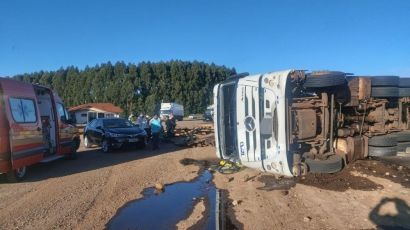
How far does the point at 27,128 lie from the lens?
1087 centimetres

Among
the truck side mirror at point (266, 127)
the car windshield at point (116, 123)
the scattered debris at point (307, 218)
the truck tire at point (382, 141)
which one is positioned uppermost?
the truck side mirror at point (266, 127)

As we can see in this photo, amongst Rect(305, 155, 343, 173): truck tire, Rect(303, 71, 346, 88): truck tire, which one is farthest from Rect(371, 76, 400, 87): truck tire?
Rect(305, 155, 343, 173): truck tire

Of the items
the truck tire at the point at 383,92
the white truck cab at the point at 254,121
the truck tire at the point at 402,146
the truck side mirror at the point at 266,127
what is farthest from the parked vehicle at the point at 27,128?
the truck tire at the point at 402,146

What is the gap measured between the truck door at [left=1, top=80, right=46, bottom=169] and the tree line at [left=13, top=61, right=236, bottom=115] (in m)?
75.7

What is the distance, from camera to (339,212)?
21.9ft

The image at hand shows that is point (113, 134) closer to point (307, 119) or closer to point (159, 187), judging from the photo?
point (159, 187)

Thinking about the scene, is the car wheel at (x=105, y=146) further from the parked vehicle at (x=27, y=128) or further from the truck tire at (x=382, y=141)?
the truck tire at (x=382, y=141)

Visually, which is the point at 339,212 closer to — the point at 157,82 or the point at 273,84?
the point at 273,84

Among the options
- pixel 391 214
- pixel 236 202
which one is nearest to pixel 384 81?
pixel 391 214

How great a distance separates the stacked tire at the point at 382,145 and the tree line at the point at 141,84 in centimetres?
7805

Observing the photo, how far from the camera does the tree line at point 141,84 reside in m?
89.9

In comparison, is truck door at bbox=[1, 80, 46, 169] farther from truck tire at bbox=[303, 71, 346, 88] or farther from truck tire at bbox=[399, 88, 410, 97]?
truck tire at bbox=[399, 88, 410, 97]

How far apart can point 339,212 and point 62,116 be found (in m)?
10.3

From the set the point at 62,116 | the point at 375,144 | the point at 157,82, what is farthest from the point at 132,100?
the point at 375,144
